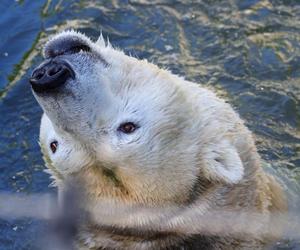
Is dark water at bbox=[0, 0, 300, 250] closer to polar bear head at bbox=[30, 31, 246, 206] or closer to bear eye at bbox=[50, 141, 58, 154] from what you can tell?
polar bear head at bbox=[30, 31, 246, 206]

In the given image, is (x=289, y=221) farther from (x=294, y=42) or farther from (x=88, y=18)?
(x=88, y=18)

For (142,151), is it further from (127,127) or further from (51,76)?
(51,76)

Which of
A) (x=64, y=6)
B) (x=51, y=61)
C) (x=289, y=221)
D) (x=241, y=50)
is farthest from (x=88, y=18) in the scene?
(x=51, y=61)

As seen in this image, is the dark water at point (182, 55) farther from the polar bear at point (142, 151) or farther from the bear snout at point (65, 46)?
the bear snout at point (65, 46)

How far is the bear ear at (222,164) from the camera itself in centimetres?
436

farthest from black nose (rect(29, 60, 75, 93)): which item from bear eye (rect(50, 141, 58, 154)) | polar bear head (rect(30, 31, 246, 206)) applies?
bear eye (rect(50, 141, 58, 154))

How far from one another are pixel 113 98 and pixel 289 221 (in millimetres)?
1768

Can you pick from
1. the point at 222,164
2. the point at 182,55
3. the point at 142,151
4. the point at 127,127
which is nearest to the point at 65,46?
the point at 127,127

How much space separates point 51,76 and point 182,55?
3453 millimetres

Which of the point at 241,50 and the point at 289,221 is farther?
the point at 241,50

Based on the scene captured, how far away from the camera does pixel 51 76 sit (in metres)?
3.71

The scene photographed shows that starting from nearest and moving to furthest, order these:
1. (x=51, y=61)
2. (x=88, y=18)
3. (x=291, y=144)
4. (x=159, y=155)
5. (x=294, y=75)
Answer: (x=51, y=61)
(x=159, y=155)
(x=291, y=144)
(x=294, y=75)
(x=88, y=18)

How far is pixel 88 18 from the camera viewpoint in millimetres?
7480

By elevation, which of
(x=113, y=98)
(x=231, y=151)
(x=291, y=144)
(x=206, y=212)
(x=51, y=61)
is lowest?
(x=291, y=144)
